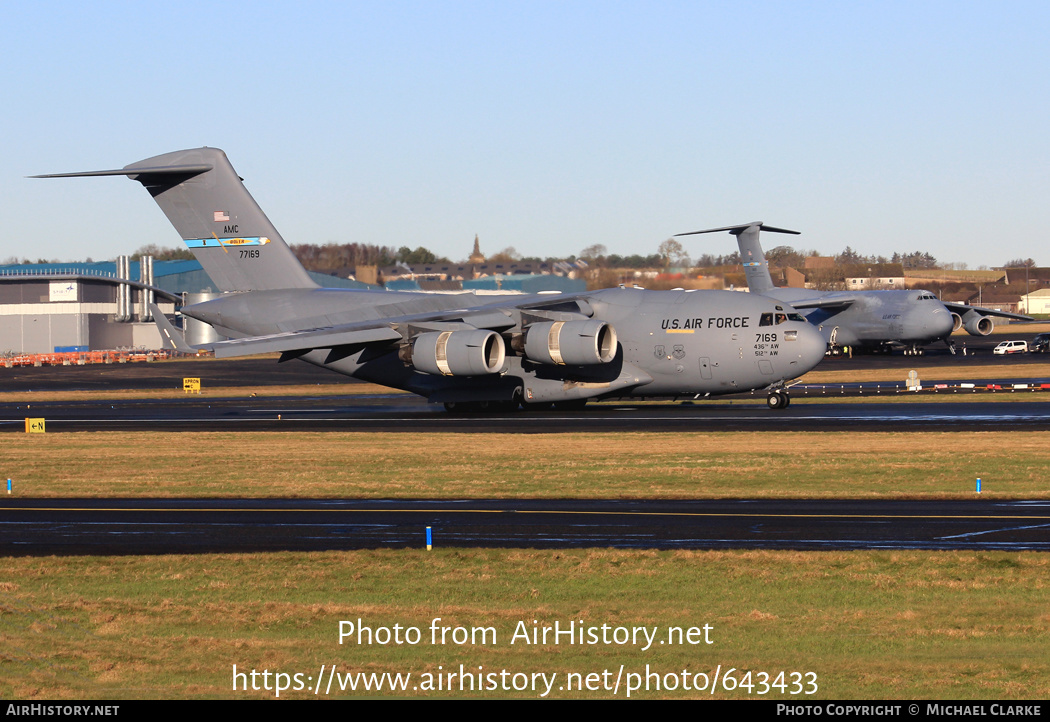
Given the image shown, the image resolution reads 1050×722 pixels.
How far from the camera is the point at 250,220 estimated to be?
124 feet

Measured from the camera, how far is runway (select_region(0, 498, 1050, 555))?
Result: 48.8 feet

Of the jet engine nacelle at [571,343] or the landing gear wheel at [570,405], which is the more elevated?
the jet engine nacelle at [571,343]

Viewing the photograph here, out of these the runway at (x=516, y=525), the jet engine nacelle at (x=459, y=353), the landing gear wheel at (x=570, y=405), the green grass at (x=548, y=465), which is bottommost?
the landing gear wheel at (x=570, y=405)

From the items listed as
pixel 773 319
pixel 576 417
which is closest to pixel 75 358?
pixel 576 417

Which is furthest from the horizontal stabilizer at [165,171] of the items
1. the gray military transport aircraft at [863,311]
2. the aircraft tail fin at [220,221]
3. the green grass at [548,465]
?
the gray military transport aircraft at [863,311]

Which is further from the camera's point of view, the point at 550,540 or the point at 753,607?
the point at 550,540

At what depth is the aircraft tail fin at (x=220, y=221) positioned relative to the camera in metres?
37.3

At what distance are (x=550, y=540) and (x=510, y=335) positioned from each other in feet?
67.2

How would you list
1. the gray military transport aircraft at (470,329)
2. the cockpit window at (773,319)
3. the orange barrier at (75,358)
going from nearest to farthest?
the gray military transport aircraft at (470,329)
the cockpit window at (773,319)
the orange barrier at (75,358)

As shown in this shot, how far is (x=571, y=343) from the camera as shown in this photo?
33375mm

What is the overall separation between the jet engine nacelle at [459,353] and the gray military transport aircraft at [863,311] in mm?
32027

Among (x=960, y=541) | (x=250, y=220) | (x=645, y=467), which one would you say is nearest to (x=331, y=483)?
(x=645, y=467)

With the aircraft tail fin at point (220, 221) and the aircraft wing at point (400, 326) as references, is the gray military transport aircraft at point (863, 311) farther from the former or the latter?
the aircraft tail fin at point (220, 221)

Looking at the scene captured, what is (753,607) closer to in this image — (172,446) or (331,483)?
(331,483)
